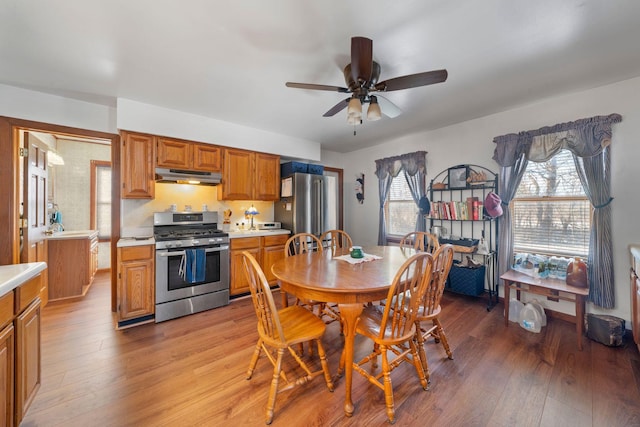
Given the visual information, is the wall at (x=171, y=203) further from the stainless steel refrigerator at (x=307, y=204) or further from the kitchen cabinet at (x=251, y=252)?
the kitchen cabinet at (x=251, y=252)

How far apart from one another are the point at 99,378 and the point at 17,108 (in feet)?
9.44

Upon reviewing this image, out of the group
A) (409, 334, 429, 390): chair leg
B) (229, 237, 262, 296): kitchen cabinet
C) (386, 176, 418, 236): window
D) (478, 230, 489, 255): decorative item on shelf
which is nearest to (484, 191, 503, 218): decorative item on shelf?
(478, 230, 489, 255): decorative item on shelf

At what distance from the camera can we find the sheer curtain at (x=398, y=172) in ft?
13.1

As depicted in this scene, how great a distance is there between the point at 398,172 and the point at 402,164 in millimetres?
165

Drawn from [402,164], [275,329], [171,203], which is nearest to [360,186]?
[402,164]

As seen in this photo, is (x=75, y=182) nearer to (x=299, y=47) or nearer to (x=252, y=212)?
(x=252, y=212)

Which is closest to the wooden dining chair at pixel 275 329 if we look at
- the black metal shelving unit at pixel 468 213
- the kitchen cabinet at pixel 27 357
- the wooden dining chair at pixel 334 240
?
the wooden dining chair at pixel 334 240

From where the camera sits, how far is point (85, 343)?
2.31 meters

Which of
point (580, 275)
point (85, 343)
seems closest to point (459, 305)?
point (580, 275)

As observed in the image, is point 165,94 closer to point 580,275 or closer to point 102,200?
point 102,200

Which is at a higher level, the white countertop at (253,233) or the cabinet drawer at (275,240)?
the white countertop at (253,233)

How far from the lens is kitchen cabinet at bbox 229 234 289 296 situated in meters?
3.40

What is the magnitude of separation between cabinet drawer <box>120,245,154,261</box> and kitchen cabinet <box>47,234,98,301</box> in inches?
59.9

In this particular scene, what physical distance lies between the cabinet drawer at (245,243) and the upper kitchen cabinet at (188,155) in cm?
107
